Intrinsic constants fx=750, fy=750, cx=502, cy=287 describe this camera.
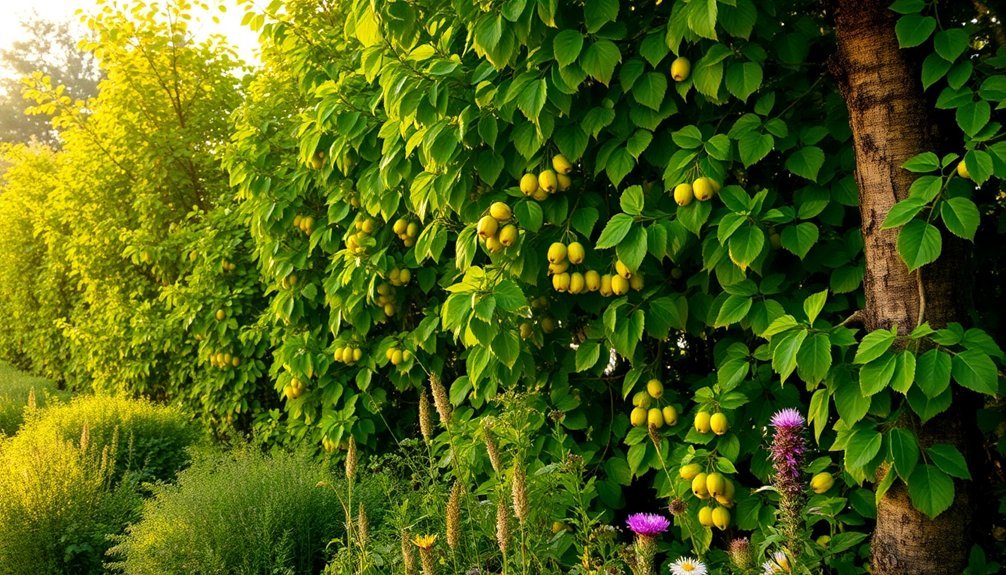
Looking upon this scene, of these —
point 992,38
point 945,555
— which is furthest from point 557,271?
point 992,38

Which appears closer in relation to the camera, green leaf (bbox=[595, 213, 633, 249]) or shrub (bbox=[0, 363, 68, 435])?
green leaf (bbox=[595, 213, 633, 249])

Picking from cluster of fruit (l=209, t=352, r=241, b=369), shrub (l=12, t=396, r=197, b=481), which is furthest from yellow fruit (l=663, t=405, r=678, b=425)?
cluster of fruit (l=209, t=352, r=241, b=369)

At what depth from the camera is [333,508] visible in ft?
11.0

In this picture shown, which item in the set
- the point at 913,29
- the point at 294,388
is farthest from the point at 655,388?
the point at 294,388

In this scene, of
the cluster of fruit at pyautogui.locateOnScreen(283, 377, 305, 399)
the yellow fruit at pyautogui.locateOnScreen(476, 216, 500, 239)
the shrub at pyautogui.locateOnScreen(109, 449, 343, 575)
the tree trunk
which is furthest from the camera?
the cluster of fruit at pyautogui.locateOnScreen(283, 377, 305, 399)

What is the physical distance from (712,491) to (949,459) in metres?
0.62

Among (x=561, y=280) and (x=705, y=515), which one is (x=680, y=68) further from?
(x=705, y=515)

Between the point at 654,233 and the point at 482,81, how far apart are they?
815 millimetres

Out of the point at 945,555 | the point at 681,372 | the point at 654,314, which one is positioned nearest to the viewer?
the point at 945,555

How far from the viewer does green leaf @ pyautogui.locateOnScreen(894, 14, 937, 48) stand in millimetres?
1814

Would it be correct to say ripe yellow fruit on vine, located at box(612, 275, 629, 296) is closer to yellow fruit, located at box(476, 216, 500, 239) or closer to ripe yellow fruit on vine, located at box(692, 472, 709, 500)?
yellow fruit, located at box(476, 216, 500, 239)

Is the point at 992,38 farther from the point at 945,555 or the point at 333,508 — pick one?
the point at 333,508

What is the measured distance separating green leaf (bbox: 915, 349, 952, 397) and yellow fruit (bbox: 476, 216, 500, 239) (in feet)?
4.10

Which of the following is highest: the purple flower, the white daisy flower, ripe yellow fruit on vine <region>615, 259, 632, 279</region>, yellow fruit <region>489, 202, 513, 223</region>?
yellow fruit <region>489, 202, 513, 223</region>
